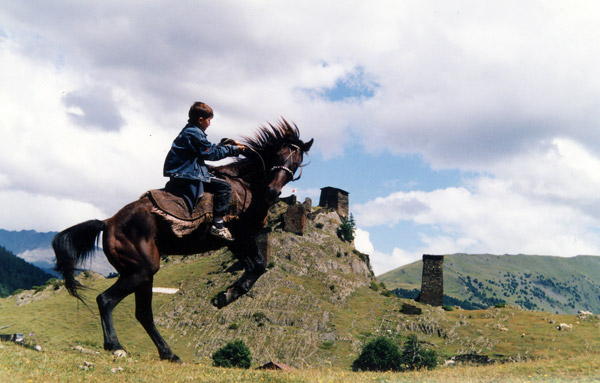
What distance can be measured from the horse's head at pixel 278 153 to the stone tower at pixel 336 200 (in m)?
108

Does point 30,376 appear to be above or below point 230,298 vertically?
below

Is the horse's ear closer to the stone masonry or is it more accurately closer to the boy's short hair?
the boy's short hair

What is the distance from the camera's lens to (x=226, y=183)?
7570mm

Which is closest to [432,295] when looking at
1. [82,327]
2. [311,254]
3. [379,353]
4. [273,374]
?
[311,254]

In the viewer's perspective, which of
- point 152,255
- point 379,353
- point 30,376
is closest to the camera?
point 30,376

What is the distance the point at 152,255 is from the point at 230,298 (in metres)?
1.55

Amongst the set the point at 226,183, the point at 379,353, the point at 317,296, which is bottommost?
the point at 379,353

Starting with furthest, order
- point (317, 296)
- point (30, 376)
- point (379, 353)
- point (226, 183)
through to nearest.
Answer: point (317, 296)
point (379, 353)
point (226, 183)
point (30, 376)

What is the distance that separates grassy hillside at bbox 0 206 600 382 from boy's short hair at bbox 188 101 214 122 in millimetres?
36235

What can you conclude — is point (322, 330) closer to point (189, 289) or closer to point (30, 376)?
point (189, 289)

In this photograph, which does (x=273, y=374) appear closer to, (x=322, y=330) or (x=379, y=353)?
(x=379, y=353)

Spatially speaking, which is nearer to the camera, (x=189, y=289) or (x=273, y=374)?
(x=273, y=374)

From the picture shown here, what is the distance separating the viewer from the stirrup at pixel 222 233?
7.36 metres

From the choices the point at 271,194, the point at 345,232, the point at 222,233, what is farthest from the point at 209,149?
the point at 345,232
